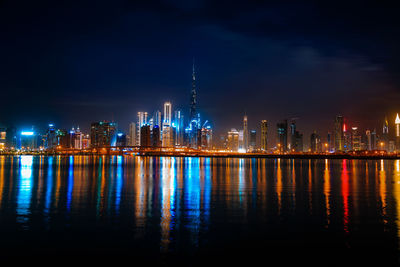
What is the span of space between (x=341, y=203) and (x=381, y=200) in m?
3.54

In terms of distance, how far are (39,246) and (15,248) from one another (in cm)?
74

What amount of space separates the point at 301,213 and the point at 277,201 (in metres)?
4.75


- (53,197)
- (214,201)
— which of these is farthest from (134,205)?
(53,197)

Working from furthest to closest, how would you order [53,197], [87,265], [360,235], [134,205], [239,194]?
[239,194]
[53,197]
[134,205]
[360,235]
[87,265]

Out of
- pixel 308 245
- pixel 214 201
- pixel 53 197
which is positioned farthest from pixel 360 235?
pixel 53 197

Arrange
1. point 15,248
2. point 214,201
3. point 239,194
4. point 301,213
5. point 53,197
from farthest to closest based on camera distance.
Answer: point 239,194, point 53,197, point 214,201, point 301,213, point 15,248

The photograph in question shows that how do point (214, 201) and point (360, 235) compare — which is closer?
point (360, 235)

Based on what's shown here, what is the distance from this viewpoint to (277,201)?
77.7 ft

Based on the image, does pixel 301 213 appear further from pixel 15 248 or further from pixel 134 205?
pixel 15 248

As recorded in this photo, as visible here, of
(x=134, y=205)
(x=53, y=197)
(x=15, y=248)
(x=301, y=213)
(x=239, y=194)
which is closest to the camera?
(x=15, y=248)

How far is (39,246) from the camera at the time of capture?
12.5 m

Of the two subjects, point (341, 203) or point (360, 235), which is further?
point (341, 203)

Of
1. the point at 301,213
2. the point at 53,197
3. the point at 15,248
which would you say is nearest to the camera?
the point at 15,248

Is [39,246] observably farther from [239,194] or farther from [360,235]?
[239,194]
